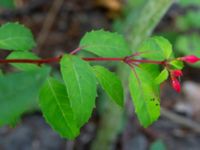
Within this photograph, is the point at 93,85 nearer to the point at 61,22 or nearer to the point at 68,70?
the point at 68,70

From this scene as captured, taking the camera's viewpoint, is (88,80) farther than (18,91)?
Yes

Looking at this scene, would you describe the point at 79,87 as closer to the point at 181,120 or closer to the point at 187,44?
the point at 181,120

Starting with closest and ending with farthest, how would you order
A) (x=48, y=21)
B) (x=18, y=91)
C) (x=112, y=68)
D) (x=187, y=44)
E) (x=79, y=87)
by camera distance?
1. (x=18, y=91)
2. (x=79, y=87)
3. (x=112, y=68)
4. (x=187, y=44)
5. (x=48, y=21)

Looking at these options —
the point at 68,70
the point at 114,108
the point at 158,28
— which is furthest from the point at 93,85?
the point at 158,28

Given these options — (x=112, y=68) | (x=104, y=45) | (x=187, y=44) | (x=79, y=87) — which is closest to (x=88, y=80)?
(x=79, y=87)

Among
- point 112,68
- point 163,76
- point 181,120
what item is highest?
point 163,76

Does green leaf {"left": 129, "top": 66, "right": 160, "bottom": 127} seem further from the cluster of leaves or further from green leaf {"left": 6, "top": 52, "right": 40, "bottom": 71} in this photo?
green leaf {"left": 6, "top": 52, "right": 40, "bottom": 71}

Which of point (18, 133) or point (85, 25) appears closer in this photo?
point (18, 133)
